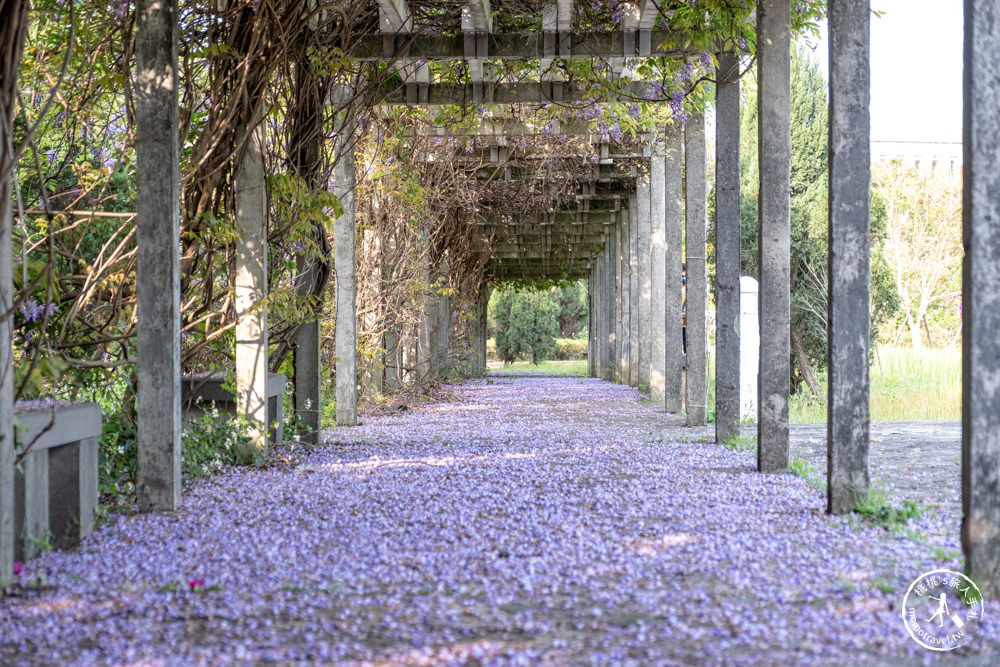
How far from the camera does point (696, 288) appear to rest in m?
9.02

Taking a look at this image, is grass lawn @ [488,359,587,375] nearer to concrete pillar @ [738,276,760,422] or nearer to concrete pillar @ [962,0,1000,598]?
concrete pillar @ [738,276,760,422]

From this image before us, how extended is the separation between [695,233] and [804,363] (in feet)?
18.0

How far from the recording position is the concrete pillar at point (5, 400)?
3.11 metres

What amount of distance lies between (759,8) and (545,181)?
8969 mm

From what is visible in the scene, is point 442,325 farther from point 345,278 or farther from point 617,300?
point 345,278

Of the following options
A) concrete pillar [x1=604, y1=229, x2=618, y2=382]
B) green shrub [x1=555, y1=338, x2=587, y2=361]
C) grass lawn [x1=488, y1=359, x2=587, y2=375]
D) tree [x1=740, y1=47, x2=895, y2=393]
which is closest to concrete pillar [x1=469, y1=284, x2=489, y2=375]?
concrete pillar [x1=604, y1=229, x2=618, y2=382]

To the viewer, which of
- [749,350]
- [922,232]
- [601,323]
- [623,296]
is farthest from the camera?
[601,323]

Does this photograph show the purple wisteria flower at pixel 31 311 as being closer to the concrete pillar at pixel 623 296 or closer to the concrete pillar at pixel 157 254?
the concrete pillar at pixel 157 254

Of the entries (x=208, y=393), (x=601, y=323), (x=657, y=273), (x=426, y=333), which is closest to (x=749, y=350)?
(x=657, y=273)

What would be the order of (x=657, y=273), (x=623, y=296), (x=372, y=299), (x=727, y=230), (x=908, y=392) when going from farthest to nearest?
1. (x=623, y=296)
2. (x=657, y=273)
3. (x=908, y=392)
4. (x=372, y=299)
5. (x=727, y=230)

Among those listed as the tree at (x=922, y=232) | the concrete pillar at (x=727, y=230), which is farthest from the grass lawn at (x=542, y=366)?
the concrete pillar at (x=727, y=230)

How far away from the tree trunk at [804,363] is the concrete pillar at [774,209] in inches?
325

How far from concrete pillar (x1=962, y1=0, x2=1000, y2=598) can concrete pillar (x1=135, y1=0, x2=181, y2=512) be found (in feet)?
10.5

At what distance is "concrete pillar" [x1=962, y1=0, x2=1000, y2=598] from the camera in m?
2.94
